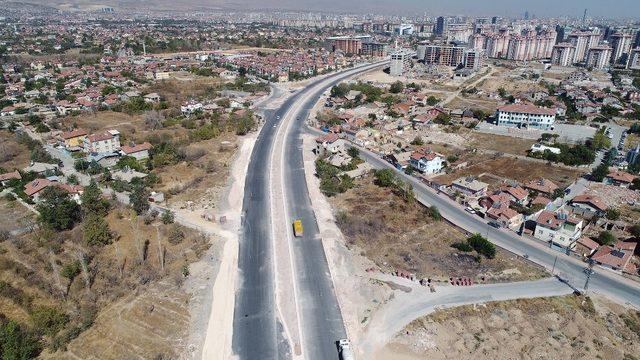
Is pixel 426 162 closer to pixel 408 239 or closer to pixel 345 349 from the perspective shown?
pixel 408 239

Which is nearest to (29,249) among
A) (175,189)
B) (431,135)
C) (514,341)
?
(175,189)

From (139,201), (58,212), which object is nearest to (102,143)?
(139,201)

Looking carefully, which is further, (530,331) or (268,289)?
(268,289)

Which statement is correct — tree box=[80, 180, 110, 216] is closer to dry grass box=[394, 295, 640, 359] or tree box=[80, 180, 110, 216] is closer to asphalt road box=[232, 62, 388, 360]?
asphalt road box=[232, 62, 388, 360]

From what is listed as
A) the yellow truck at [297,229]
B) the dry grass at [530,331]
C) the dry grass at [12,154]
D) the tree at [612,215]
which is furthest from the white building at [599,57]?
the dry grass at [12,154]

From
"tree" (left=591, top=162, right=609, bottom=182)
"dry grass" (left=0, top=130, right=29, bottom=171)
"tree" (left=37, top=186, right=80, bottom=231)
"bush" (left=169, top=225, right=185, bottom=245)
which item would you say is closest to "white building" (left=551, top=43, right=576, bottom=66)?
"tree" (left=591, top=162, right=609, bottom=182)

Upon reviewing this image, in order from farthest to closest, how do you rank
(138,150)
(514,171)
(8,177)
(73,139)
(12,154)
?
(73,139), (12,154), (138,150), (514,171), (8,177)

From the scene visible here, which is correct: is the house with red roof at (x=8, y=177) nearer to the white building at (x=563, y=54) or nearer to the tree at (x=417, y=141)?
the tree at (x=417, y=141)
